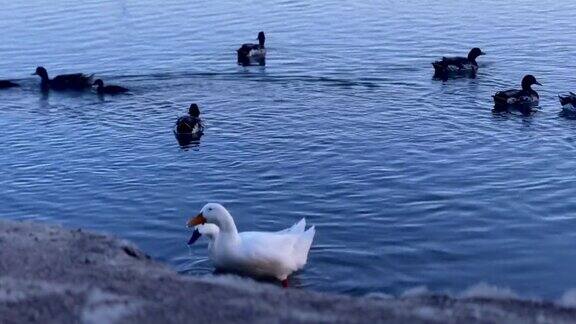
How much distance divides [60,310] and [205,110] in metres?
15.0

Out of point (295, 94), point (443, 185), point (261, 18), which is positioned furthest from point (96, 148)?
point (261, 18)

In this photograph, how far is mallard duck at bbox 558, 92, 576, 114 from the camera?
22.6 meters

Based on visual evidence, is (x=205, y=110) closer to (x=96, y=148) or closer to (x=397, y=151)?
(x=96, y=148)

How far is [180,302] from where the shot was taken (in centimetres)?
1010

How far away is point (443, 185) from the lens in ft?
59.2

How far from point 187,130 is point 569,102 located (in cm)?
855

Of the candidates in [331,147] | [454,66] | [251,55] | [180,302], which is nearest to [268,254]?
[180,302]

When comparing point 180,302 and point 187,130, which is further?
point 187,130

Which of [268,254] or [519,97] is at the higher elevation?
[519,97]

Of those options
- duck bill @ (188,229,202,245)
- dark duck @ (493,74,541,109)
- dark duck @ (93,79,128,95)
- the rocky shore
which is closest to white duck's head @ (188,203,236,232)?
duck bill @ (188,229,202,245)

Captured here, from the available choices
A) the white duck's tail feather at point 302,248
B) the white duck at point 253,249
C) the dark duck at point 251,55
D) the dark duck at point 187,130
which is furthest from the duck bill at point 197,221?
the dark duck at point 251,55

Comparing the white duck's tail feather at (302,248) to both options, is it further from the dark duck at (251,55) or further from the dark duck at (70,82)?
the dark duck at (251,55)

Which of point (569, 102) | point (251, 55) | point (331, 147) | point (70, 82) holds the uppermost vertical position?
point (251, 55)

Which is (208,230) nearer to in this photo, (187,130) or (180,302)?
(180,302)
